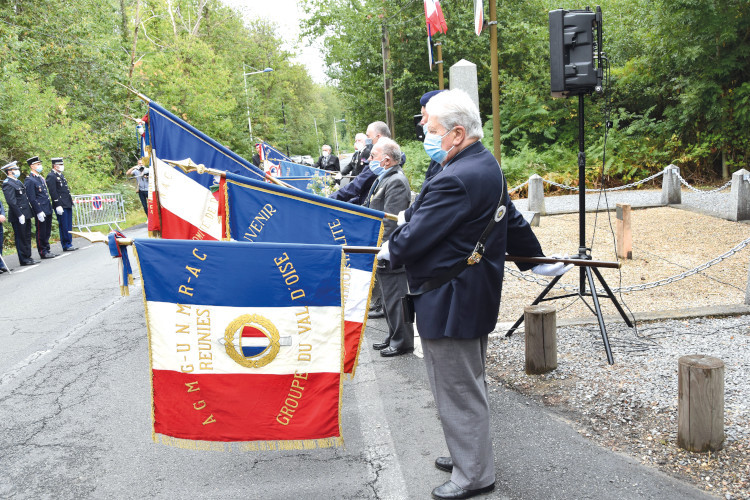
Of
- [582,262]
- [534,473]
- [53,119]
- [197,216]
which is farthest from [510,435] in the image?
[53,119]

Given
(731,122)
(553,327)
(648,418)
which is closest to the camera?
(648,418)

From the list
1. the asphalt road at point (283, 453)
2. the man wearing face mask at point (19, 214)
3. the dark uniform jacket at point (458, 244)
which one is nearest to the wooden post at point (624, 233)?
the asphalt road at point (283, 453)

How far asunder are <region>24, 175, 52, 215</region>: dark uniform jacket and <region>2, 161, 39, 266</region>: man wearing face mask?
0.19 meters

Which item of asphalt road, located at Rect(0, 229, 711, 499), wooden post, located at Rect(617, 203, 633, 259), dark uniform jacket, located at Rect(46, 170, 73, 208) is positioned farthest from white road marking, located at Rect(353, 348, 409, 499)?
dark uniform jacket, located at Rect(46, 170, 73, 208)

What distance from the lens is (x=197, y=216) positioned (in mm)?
6148

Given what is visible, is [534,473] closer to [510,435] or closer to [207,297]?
[510,435]

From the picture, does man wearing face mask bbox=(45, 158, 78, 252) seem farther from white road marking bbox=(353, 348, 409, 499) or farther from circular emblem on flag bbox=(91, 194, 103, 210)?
white road marking bbox=(353, 348, 409, 499)

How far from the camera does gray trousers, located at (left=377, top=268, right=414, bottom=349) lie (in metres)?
6.11

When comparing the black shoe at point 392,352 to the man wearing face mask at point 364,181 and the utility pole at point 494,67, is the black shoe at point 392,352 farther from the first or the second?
the utility pole at point 494,67

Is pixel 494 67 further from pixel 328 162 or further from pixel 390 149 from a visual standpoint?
pixel 328 162

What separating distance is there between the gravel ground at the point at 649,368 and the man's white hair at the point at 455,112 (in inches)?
85.4

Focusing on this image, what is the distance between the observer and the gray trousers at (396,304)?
6105 millimetres

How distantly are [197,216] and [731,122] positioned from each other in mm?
17923

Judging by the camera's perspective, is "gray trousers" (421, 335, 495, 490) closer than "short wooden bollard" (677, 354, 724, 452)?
Yes
